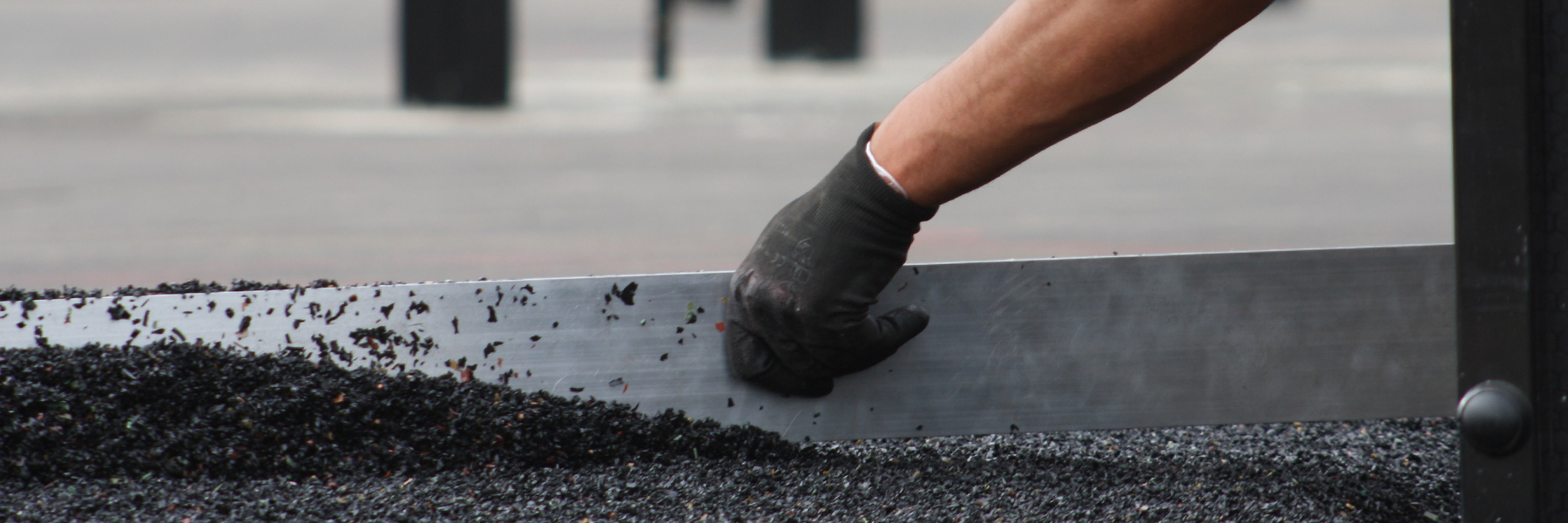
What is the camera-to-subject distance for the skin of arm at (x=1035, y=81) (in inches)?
Answer: 52.1

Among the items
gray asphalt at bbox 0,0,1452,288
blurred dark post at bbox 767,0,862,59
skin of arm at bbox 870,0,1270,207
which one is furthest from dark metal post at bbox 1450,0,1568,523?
blurred dark post at bbox 767,0,862,59

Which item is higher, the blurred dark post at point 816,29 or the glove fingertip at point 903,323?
Result: the blurred dark post at point 816,29

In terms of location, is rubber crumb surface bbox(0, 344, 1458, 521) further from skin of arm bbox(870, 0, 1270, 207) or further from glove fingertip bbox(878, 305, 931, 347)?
skin of arm bbox(870, 0, 1270, 207)

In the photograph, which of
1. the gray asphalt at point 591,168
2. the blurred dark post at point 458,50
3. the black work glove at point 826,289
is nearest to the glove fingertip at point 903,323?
the black work glove at point 826,289

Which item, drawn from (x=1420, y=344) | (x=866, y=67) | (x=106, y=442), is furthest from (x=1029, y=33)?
(x=866, y=67)

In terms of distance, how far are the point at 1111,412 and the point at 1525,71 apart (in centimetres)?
62

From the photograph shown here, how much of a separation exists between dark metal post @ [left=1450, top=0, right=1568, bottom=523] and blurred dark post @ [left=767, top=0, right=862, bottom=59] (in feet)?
33.1

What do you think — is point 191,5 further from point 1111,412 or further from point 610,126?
→ point 1111,412

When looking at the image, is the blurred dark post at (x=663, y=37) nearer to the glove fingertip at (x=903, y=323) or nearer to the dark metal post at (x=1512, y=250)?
the glove fingertip at (x=903, y=323)

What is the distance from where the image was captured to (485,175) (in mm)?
5098

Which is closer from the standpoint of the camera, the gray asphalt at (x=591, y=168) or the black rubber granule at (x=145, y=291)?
the black rubber granule at (x=145, y=291)

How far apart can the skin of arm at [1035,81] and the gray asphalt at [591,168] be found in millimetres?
→ 1950

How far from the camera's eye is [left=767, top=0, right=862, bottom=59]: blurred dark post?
1112 centimetres

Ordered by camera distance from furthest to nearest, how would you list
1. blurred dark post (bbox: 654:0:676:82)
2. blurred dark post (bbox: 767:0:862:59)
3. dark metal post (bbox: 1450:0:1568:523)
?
blurred dark post (bbox: 767:0:862:59) < blurred dark post (bbox: 654:0:676:82) < dark metal post (bbox: 1450:0:1568:523)
